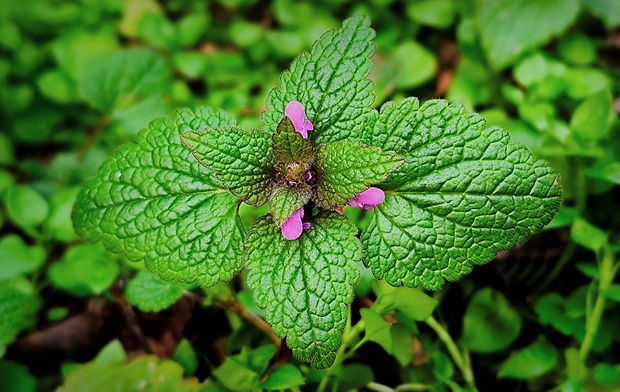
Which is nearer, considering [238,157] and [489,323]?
[238,157]

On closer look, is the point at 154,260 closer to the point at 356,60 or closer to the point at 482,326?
the point at 356,60

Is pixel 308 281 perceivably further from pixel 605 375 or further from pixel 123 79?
pixel 123 79

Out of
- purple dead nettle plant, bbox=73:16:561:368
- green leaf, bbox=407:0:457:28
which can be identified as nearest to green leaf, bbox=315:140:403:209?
purple dead nettle plant, bbox=73:16:561:368

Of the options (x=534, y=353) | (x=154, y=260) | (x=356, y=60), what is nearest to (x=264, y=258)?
(x=154, y=260)

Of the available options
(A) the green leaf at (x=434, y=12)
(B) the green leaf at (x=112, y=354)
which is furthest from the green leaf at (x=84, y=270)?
(A) the green leaf at (x=434, y=12)

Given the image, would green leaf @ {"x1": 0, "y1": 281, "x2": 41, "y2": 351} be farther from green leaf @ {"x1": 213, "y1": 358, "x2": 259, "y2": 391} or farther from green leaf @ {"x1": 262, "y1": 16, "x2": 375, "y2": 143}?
green leaf @ {"x1": 262, "y1": 16, "x2": 375, "y2": 143}

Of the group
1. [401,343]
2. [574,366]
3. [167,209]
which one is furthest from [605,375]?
[167,209]

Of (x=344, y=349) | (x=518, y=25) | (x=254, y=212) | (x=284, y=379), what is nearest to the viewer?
(x=284, y=379)
